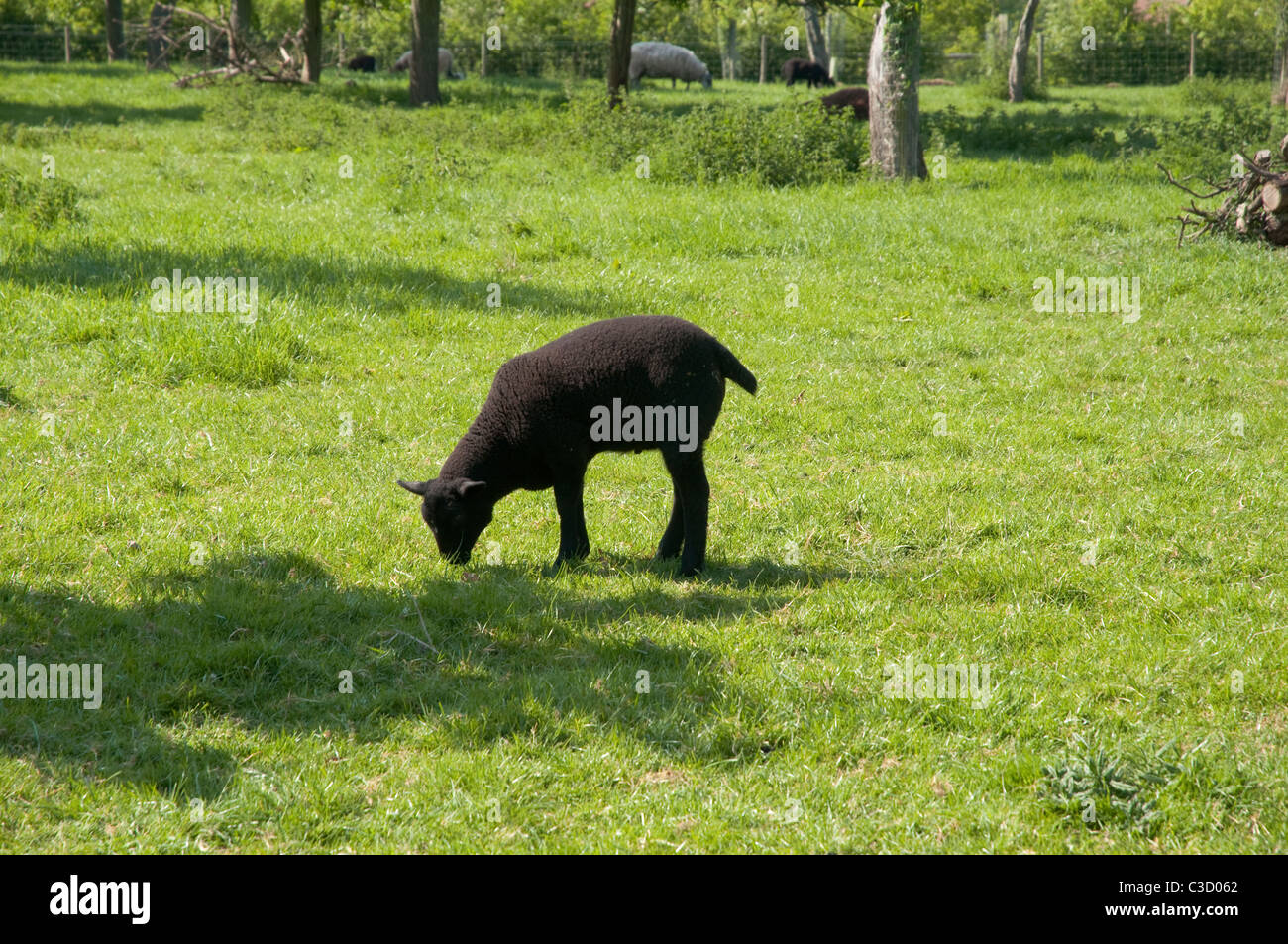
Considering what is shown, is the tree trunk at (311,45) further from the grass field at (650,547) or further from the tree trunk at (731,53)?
the tree trunk at (731,53)

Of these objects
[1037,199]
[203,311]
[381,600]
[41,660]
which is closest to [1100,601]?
[381,600]

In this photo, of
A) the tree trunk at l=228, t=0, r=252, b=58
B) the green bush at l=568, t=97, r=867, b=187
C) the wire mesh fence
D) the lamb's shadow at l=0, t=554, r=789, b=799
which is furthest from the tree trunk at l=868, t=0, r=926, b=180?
the wire mesh fence

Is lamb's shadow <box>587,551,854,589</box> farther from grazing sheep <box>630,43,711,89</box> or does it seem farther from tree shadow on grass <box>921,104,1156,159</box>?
grazing sheep <box>630,43,711,89</box>

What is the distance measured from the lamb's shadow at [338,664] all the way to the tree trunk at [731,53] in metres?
46.8

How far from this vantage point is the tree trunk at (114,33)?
125 feet

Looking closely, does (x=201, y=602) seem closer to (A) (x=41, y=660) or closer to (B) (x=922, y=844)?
(A) (x=41, y=660)

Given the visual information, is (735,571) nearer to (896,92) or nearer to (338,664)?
(338,664)

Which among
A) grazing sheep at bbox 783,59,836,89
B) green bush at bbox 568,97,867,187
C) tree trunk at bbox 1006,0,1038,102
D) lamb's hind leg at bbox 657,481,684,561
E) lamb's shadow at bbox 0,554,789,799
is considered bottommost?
lamb's shadow at bbox 0,554,789,799

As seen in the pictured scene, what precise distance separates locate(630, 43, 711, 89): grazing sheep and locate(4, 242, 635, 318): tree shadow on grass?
28.4m

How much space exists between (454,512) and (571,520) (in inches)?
26.1

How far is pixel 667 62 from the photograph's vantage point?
38469 mm

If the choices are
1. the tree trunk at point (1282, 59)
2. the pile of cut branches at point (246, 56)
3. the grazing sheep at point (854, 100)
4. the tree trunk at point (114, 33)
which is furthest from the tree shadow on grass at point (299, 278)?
the tree trunk at point (114, 33)

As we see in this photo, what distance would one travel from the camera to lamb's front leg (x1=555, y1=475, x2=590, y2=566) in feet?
20.6

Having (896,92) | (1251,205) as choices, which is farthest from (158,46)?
(1251,205)
